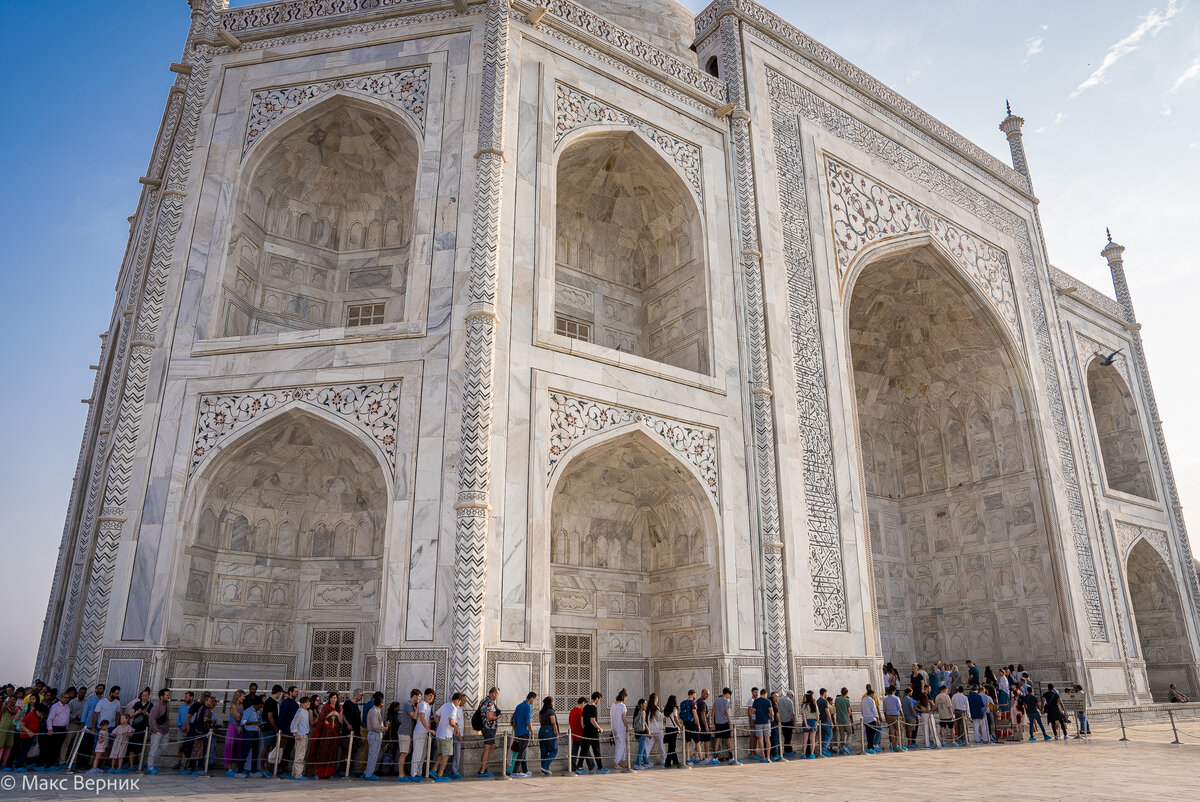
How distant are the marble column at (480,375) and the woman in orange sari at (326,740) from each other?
1122 mm

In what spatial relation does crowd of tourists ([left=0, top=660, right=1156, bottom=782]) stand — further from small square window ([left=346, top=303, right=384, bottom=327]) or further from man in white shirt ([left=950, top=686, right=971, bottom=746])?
small square window ([left=346, top=303, right=384, bottom=327])

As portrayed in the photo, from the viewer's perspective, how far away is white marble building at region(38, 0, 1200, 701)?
29.5 ft

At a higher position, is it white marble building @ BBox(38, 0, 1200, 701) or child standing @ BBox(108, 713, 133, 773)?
white marble building @ BBox(38, 0, 1200, 701)

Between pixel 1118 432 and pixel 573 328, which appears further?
pixel 1118 432

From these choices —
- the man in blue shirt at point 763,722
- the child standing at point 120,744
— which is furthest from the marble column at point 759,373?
the child standing at point 120,744

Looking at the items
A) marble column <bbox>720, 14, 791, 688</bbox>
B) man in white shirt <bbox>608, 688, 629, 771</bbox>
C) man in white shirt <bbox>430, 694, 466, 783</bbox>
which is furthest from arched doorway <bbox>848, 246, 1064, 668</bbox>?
man in white shirt <bbox>430, 694, 466, 783</bbox>

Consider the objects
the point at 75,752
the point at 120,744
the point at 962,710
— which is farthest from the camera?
the point at 962,710

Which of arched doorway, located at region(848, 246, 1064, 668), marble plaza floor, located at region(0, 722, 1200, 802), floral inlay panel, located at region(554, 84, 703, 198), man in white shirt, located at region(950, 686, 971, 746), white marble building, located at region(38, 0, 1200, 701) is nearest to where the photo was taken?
marble plaza floor, located at region(0, 722, 1200, 802)

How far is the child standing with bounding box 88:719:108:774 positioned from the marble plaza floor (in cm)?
61

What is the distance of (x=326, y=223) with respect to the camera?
39.2 ft

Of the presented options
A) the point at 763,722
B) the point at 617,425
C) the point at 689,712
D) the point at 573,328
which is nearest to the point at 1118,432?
the point at 573,328

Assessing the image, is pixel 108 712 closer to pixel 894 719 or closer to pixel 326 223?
pixel 326 223

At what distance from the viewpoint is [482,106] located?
1043 cm

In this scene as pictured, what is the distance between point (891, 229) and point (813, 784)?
10.9 m
